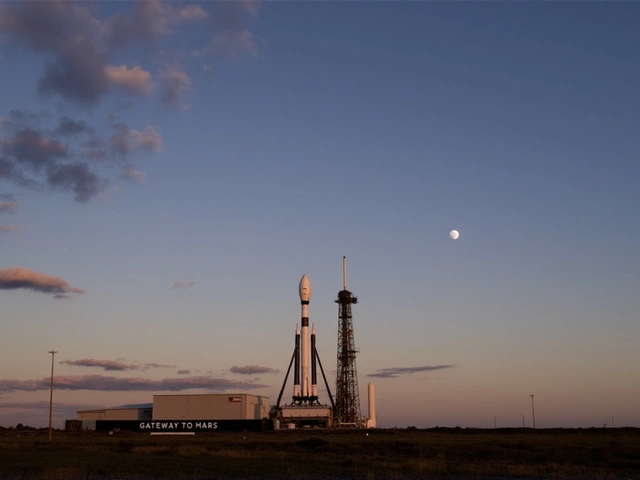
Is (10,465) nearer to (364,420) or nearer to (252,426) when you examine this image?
(252,426)

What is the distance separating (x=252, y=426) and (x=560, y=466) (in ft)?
236

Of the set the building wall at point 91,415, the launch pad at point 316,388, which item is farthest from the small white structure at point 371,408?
the building wall at point 91,415

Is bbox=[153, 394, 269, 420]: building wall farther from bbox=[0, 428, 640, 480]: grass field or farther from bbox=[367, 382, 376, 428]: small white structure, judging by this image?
bbox=[0, 428, 640, 480]: grass field

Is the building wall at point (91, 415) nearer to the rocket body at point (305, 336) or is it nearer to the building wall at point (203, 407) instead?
the building wall at point (203, 407)

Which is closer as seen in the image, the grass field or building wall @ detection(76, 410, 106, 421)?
the grass field

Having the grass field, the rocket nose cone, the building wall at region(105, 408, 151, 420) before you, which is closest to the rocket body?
the rocket nose cone

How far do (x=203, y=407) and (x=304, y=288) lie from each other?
936 inches

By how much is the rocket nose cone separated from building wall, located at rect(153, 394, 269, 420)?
57.8 ft

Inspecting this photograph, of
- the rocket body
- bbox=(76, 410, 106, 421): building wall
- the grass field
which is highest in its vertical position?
the rocket body

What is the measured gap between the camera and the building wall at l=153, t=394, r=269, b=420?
358 feet

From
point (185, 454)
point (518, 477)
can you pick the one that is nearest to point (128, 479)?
point (185, 454)

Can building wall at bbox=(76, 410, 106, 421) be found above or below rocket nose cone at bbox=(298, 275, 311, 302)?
below

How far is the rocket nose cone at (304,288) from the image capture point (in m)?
109

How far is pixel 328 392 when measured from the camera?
114562mm
